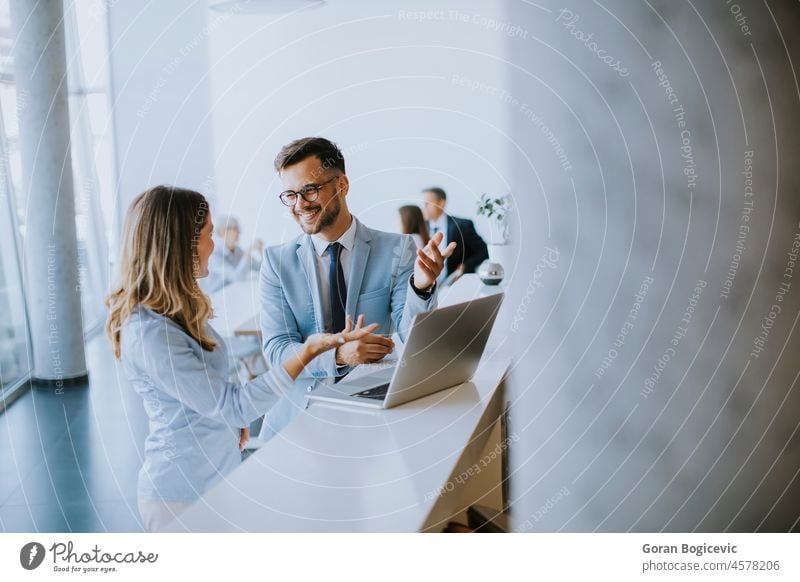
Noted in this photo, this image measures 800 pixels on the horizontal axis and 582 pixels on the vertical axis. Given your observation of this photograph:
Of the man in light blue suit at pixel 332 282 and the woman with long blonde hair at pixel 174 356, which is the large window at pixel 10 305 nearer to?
the woman with long blonde hair at pixel 174 356

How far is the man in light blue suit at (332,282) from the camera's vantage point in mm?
1131

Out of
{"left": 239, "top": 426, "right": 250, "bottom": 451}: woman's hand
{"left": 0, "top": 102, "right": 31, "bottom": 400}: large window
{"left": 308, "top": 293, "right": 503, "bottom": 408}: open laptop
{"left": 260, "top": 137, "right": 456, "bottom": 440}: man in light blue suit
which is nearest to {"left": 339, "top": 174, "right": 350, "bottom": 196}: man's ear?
{"left": 260, "top": 137, "right": 456, "bottom": 440}: man in light blue suit

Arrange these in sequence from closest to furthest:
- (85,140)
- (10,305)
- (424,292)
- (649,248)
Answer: (649,248) → (85,140) → (424,292) → (10,305)

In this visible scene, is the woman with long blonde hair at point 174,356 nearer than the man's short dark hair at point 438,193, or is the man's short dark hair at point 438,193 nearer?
the woman with long blonde hair at point 174,356

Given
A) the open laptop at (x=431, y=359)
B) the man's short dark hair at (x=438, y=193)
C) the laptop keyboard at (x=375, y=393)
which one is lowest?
the laptop keyboard at (x=375, y=393)

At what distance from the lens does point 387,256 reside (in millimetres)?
1149

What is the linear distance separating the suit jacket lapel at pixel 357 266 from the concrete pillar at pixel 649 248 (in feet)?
1.51

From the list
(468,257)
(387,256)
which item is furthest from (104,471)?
(468,257)

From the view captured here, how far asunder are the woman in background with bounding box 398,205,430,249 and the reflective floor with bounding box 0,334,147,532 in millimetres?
480

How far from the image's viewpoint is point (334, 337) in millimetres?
1190

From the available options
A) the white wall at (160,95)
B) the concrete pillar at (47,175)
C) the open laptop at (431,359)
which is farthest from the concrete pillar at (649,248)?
the concrete pillar at (47,175)

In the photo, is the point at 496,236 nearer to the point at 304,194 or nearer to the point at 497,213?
the point at 497,213

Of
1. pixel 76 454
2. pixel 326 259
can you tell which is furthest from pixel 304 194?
pixel 76 454

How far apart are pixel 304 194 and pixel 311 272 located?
124 millimetres
